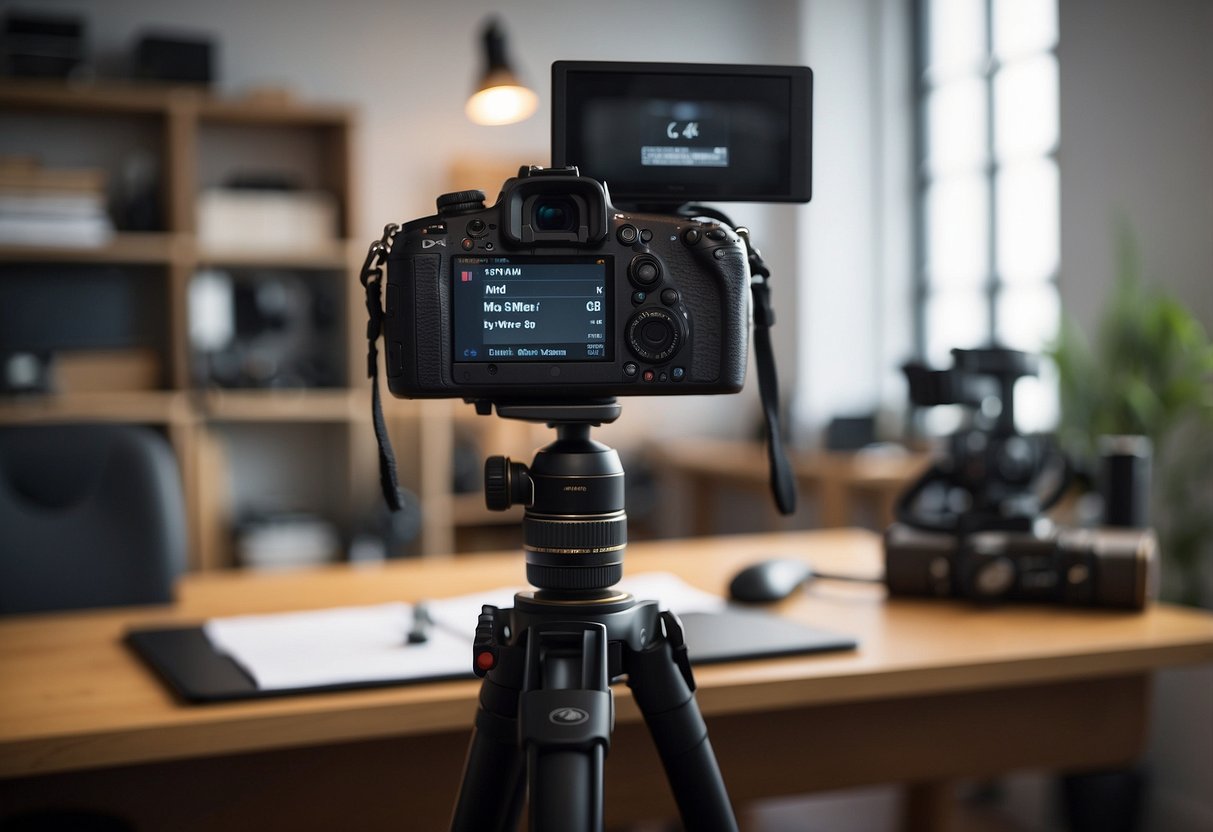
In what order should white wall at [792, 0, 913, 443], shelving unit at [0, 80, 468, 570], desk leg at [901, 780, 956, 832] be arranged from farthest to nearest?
white wall at [792, 0, 913, 443] < shelving unit at [0, 80, 468, 570] < desk leg at [901, 780, 956, 832]

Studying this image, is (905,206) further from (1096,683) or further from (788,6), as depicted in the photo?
(1096,683)

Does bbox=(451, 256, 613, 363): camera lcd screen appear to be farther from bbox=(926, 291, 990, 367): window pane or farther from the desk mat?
bbox=(926, 291, 990, 367): window pane

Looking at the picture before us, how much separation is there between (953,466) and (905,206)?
3158mm

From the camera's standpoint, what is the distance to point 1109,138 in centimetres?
288

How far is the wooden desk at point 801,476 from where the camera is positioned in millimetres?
3242

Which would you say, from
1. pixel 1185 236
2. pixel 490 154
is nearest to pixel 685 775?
pixel 1185 236

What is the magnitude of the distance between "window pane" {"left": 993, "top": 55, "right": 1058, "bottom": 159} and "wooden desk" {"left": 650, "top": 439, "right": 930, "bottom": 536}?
3.58 ft

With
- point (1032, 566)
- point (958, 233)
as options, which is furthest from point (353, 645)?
point (958, 233)

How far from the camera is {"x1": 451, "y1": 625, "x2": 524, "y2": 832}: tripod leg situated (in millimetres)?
748

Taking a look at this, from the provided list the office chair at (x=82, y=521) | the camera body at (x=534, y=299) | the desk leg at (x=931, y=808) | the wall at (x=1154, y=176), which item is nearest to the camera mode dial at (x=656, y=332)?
the camera body at (x=534, y=299)

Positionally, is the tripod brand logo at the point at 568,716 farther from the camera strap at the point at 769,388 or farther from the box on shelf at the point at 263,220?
the box on shelf at the point at 263,220

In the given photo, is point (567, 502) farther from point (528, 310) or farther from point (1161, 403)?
point (1161, 403)

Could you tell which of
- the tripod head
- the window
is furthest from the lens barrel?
the window

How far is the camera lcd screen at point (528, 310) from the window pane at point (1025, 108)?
3.23 meters
